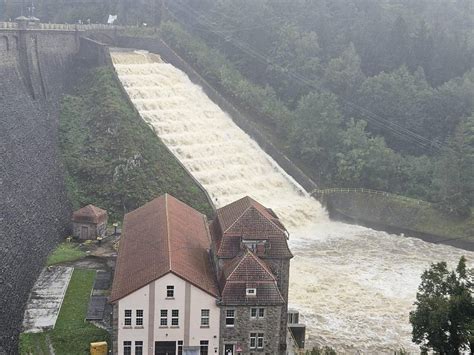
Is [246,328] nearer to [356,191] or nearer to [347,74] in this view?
[356,191]

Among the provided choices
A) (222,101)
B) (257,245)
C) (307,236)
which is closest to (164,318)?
(257,245)

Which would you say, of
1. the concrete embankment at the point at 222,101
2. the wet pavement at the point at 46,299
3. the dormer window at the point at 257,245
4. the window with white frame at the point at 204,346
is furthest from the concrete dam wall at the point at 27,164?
the concrete embankment at the point at 222,101

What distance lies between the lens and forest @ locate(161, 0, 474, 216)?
45312 millimetres

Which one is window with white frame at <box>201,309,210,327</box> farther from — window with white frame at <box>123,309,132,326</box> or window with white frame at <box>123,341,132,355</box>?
window with white frame at <box>123,341,132,355</box>

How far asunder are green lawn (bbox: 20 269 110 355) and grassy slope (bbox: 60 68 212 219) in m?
11.0

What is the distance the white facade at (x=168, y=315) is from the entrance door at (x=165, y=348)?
3cm

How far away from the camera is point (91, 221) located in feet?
107

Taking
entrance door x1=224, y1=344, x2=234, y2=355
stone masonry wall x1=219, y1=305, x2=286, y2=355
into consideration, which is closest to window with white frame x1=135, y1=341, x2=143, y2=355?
stone masonry wall x1=219, y1=305, x2=286, y2=355

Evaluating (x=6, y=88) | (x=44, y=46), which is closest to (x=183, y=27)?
(x=44, y=46)

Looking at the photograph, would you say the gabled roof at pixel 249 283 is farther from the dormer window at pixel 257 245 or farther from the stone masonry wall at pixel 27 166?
the stone masonry wall at pixel 27 166

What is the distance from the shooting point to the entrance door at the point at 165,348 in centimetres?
2130

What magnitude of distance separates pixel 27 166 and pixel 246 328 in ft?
47.3

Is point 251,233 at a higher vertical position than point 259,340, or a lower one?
higher

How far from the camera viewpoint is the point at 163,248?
877 inches
